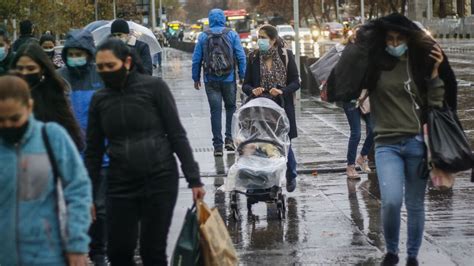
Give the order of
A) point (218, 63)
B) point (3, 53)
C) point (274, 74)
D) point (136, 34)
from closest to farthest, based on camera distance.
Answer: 1. point (3, 53)
2. point (274, 74)
3. point (136, 34)
4. point (218, 63)

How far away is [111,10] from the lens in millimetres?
62156

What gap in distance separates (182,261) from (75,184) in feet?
4.48

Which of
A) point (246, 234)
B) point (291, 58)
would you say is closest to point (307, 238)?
point (246, 234)

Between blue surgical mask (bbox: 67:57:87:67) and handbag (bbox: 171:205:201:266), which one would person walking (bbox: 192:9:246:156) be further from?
handbag (bbox: 171:205:201:266)

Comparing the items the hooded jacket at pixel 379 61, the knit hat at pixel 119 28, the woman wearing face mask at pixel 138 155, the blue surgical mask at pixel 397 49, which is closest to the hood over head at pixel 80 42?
the woman wearing face mask at pixel 138 155

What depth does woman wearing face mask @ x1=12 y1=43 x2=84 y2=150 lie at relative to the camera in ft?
22.3

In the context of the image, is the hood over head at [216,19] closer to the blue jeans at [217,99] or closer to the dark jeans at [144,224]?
the blue jeans at [217,99]

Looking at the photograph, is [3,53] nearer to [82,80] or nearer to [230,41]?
[82,80]

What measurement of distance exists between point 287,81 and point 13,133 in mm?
6501

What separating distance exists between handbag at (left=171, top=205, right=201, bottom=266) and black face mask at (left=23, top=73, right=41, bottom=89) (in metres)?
1.34

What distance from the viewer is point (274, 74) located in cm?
1124

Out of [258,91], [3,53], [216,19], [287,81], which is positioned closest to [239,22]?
[216,19]

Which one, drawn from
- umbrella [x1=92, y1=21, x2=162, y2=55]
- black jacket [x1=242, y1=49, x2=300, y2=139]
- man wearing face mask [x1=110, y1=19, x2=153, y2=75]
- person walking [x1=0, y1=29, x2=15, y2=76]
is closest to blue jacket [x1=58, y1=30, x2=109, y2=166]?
person walking [x1=0, y1=29, x2=15, y2=76]

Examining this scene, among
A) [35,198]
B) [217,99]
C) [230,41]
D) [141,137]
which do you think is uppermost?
[230,41]
